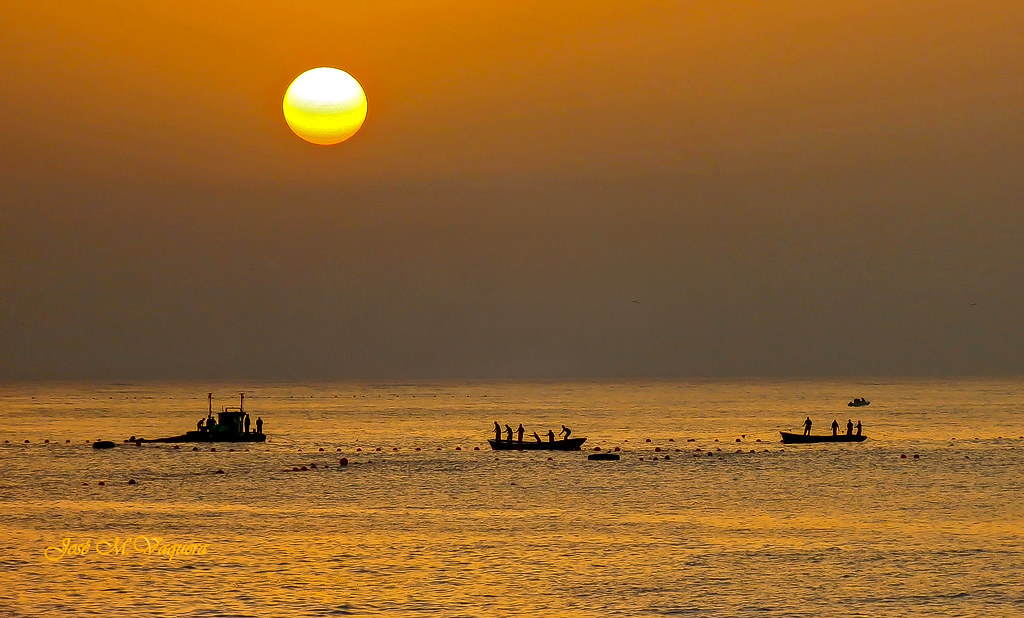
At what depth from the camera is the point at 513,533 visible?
4531 centimetres

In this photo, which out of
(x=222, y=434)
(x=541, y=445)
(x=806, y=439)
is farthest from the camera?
(x=222, y=434)

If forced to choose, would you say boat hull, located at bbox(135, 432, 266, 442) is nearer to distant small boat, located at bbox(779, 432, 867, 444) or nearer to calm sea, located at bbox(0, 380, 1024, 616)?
calm sea, located at bbox(0, 380, 1024, 616)

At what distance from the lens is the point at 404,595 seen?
3291cm

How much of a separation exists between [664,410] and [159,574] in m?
169

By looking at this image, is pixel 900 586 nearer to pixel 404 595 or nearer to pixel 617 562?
pixel 617 562

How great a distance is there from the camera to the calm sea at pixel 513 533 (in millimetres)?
32562

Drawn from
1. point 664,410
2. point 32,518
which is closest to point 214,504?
point 32,518

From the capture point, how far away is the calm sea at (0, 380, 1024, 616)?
32.6m
